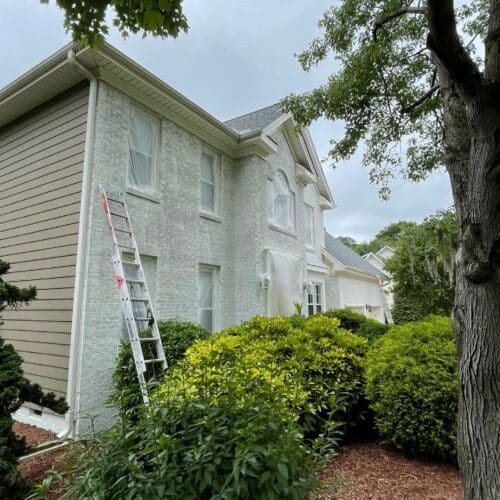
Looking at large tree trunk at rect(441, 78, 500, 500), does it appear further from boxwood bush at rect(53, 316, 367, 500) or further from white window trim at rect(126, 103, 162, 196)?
white window trim at rect(126, 103, 162, 196)

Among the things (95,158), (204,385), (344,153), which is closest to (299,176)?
(344,153)

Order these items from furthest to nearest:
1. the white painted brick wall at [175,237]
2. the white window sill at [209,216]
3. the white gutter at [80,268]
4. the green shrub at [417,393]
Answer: the white window sill at [209,216] < the white painted brick wall at [175,237] < the white gutter at [80,268] < the green shrub at [417,393]

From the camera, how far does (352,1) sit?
621 centimetres

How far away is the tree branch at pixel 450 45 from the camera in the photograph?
2.60m

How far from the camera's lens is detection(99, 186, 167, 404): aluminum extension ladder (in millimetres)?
5344

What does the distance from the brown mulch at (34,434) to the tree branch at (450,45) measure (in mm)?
7219

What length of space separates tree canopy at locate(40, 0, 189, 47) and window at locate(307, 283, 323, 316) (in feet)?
36.4

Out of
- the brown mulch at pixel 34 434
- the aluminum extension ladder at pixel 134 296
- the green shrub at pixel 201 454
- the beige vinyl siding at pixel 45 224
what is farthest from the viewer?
the beige vinyl siding at pixel 45 224

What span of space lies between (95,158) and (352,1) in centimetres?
553

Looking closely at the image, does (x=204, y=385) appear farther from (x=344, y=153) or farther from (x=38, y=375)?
(x=344, y=153)

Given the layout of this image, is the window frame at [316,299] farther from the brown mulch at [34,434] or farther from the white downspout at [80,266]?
the brown mulch at [34,434]

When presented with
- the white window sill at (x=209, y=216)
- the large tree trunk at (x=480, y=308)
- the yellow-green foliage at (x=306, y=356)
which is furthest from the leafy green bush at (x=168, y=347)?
the large tree trunk at (x=480, y=308)

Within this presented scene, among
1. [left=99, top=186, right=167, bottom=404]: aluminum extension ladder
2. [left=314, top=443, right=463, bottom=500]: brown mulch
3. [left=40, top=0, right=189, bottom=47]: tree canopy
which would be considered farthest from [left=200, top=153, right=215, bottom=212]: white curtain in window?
[left=314, top=443, right=463, bottom=500]: brown mulch

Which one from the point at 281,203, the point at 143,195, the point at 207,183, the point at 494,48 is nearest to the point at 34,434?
the point at 143,195
